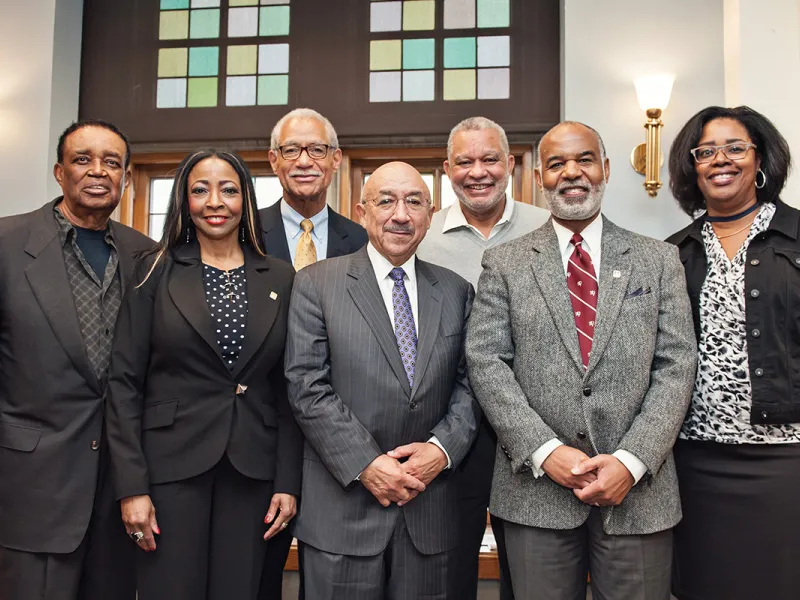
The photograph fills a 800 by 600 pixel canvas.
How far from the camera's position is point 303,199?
2617 millimetres

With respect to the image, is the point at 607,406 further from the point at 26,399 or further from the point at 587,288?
the point at 26,399

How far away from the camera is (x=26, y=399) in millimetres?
1991

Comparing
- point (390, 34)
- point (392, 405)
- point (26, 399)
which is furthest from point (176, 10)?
point (392, 405)

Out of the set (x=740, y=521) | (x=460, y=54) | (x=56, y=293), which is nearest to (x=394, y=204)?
(x=56, y=293)

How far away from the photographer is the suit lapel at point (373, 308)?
188cm

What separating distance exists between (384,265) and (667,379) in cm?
82

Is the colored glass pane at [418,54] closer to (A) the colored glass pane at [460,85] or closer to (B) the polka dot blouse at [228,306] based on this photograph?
(A) the colored glass pane at [460,85]

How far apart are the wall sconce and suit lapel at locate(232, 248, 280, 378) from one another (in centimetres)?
261

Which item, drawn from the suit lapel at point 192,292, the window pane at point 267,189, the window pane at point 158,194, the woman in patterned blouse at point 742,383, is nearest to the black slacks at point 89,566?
the suit lapel at point 192,292

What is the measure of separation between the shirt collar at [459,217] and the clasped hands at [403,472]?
91 centimetres

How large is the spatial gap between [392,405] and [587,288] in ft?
2.01

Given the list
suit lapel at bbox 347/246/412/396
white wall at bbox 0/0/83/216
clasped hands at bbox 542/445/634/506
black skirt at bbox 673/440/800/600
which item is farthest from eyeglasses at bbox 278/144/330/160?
white wall at bbox 0/0/83/216

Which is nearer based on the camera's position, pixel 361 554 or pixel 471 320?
pixel 361 554

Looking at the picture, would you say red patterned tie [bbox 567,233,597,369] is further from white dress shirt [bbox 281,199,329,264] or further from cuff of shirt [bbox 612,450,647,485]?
white dress shirt [bbox 281,199,329,264]
